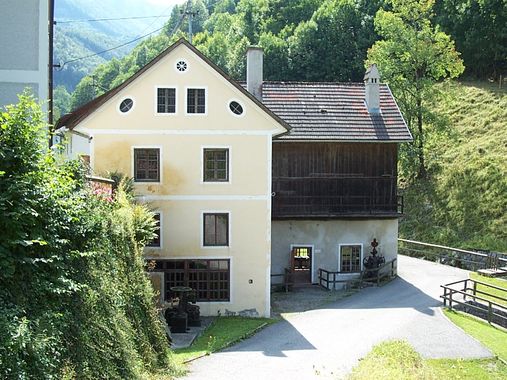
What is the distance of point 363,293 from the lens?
28.8 meters

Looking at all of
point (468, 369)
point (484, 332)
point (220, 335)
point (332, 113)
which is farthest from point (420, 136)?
point (468, 369)

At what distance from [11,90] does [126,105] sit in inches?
318

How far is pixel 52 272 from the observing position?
36.8 feet

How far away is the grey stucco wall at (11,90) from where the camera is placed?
54.2 ft

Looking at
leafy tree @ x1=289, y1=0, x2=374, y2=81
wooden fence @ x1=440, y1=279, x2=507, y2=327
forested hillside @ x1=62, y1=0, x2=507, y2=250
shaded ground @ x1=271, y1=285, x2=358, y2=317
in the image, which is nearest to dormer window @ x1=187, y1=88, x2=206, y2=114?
shaded ground @ x1=271, y1=285, x2=358, y2=317

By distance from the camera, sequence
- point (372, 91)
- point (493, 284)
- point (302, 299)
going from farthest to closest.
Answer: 1. point (372, 91)
2. point (493, 284)
3. point (302, 299)

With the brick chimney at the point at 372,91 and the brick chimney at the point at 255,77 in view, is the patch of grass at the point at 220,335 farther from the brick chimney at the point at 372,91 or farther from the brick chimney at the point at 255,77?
the brick chimney at the point at 372,91

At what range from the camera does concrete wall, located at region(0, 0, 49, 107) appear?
16.6 metres

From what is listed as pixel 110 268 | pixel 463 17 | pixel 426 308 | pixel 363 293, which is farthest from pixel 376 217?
pixel 463 17

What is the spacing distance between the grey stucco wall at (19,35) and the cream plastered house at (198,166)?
304 inches

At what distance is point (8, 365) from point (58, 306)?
2.27 m

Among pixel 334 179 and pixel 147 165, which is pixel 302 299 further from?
pixel 147 165

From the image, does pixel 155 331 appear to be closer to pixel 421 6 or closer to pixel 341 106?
pixel 341 106

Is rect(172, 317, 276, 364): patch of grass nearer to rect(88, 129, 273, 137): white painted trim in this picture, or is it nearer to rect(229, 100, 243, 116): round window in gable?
Answer: rect(88, 129, 273, 137): white painted trim
